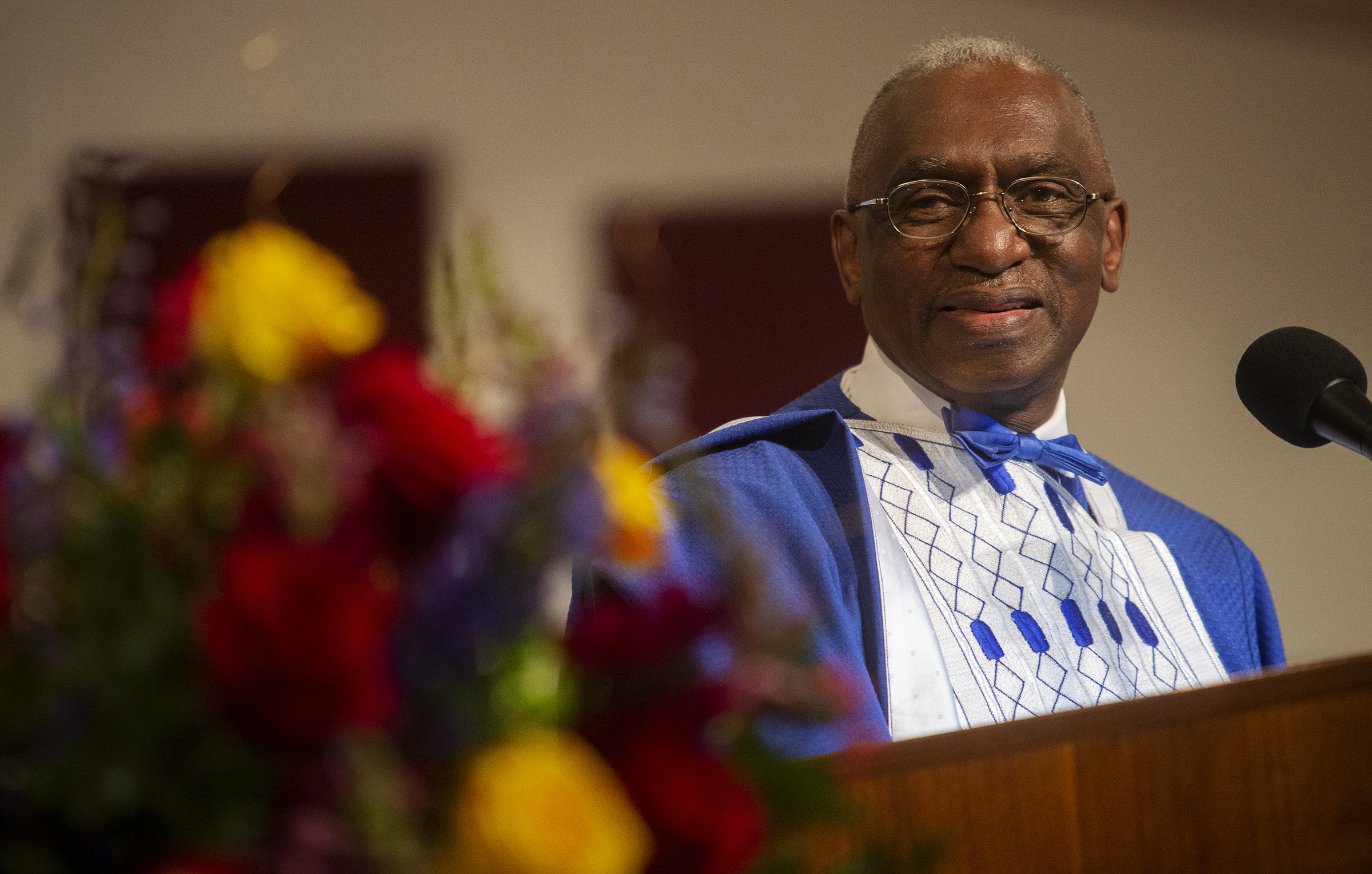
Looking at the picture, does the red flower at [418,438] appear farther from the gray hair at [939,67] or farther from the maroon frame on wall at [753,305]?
the maroon frame on wall at [753,305]

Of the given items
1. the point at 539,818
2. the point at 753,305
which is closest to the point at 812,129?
the point at 753,305

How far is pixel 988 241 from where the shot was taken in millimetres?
1199

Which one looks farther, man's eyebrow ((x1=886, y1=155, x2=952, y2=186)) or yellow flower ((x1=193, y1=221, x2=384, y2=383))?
man's eyebrow ((x1=886, y1=155, x2=952, y2=186))

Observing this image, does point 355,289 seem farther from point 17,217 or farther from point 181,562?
point 17,217

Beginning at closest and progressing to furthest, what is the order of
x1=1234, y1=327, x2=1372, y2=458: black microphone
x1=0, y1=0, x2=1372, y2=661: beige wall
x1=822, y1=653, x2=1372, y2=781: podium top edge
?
1. x1=822, y1=653, x2=1372, y2=781: podium top edge
2. x1=1234, y1=327, x2=1372, y2=458: black microphone
3. x1=0, y1=0, x2=1372, y2=661: beige wall

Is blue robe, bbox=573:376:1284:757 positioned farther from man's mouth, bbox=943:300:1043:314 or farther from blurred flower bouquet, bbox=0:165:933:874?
blurred flower bouquet, bbox=0:165:933:874

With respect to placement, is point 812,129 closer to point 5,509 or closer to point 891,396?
point 891,396

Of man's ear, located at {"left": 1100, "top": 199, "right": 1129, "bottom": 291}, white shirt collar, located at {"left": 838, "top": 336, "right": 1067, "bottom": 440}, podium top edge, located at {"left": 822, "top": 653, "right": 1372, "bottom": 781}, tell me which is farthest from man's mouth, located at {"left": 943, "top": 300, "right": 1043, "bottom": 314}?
podium top edge, located at {"left": 822, "top": 653, "right": 1372, "bottom": 781}

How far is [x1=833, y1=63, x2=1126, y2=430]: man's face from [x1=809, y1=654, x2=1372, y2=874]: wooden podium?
53 cm

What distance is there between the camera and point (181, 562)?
1.13 ft

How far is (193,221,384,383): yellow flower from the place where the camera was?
1.17 feet

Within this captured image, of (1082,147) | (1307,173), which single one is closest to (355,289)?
(1082,147)

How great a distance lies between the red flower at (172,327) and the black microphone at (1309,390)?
789mm

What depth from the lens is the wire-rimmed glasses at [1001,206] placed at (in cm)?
122
